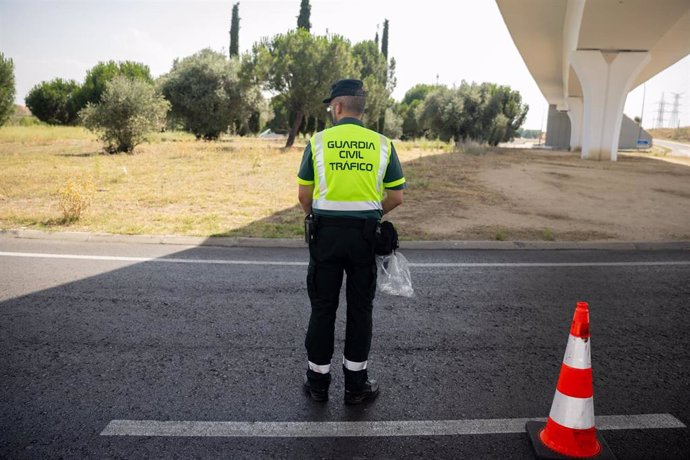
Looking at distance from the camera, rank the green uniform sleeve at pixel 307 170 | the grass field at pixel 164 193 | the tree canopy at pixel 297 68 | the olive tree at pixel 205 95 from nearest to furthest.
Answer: the green uniform sleeve at pixel 307 170, the grass field at pixel 164 193, the tree canopy at pixel 297 68, the olive tree at pixel 205 95

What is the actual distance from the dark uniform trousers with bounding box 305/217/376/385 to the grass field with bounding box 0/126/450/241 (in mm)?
5312

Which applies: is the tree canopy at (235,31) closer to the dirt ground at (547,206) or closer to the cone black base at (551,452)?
the dirt ground at (547,206)

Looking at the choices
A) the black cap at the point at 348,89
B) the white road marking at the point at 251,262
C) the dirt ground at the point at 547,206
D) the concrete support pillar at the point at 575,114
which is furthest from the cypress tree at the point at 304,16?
the black cap at the point at 348,89

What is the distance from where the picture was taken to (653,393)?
356 centimetres

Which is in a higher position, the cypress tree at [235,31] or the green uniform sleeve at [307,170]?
the cypress tree at [235,31]

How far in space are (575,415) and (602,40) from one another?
26714 millimetres

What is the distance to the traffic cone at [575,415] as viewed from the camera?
2.85m

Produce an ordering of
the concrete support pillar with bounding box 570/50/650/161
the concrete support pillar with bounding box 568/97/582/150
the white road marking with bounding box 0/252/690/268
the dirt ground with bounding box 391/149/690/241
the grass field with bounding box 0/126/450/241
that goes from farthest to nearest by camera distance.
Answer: the concrete support pillar with bounding box 568/97/582/150 < the concrete support pillar with bounding box 570/50/650/161 < the dirt ground with bounding box 391/149/690/241 < the grass field with bounding box 0/126/450/241 < the white road marking with bounding box 0/252/690/268

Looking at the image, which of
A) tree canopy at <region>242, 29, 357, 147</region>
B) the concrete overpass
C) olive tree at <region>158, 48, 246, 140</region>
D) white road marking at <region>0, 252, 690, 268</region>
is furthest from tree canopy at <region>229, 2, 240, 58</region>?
white road marking at <region>0, 252, 690, 268</region>

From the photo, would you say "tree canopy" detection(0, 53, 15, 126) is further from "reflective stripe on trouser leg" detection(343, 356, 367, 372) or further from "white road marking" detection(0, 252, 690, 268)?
"reflective stripe on trouser leg" detection(343, 356, 367, 372)

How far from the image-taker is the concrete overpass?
20.8 m

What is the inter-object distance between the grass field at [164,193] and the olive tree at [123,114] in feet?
5.24

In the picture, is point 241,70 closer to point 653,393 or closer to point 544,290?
point 544,290

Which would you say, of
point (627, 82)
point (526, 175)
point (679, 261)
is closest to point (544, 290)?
point (679, 261)
